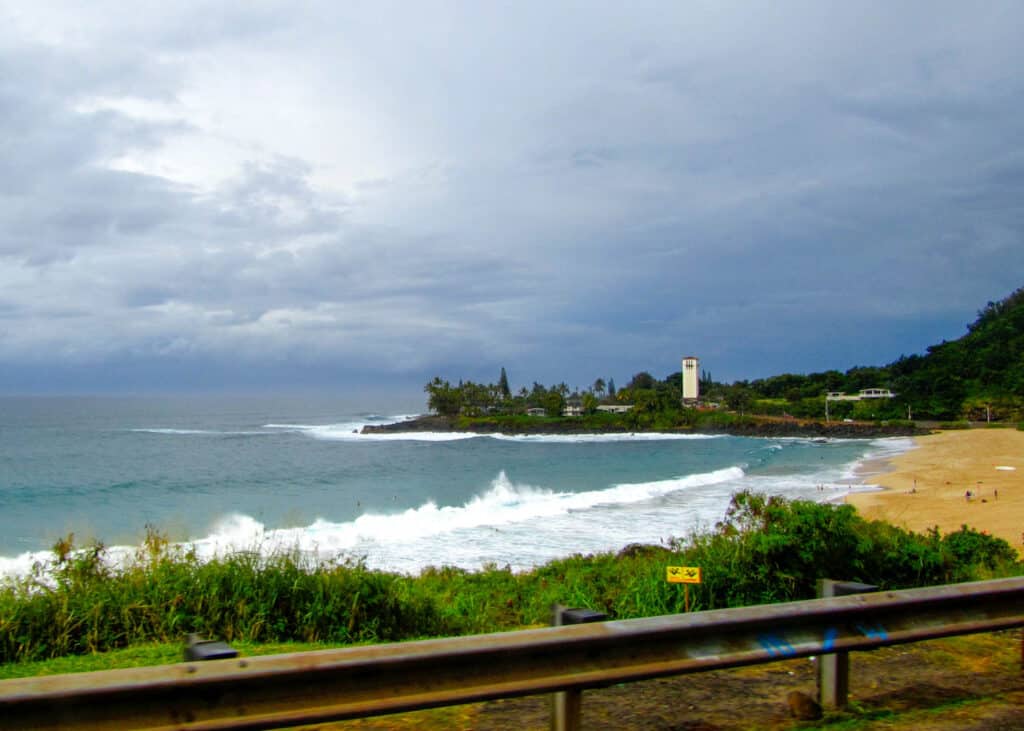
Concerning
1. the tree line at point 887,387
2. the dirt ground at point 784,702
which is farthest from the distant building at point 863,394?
the dirt ground at point 784,702

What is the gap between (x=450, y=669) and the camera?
3.04 meters

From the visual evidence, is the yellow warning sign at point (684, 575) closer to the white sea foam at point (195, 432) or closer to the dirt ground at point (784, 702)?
the dirt ground at point (784, 702)

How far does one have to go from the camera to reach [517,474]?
5234cm

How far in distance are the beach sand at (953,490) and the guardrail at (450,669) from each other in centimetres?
1314

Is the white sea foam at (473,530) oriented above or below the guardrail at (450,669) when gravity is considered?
below

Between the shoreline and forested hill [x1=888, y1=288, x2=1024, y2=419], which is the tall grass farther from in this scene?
forested hill [x1=888, y1=288, x2=1024, y2=419]

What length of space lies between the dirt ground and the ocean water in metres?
4.97

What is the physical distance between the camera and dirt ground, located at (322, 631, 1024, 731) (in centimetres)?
382

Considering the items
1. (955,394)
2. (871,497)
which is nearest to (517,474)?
(871,497)

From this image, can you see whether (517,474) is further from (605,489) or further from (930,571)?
(930,571)

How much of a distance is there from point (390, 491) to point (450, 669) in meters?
40.1

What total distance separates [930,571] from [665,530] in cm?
1730

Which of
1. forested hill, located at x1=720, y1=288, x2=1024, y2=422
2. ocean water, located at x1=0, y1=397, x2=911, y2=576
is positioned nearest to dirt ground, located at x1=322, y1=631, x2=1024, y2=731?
ocean water, located at x1=0, y1=397, x2=911, y2=576

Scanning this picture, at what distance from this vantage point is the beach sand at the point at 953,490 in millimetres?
25562
